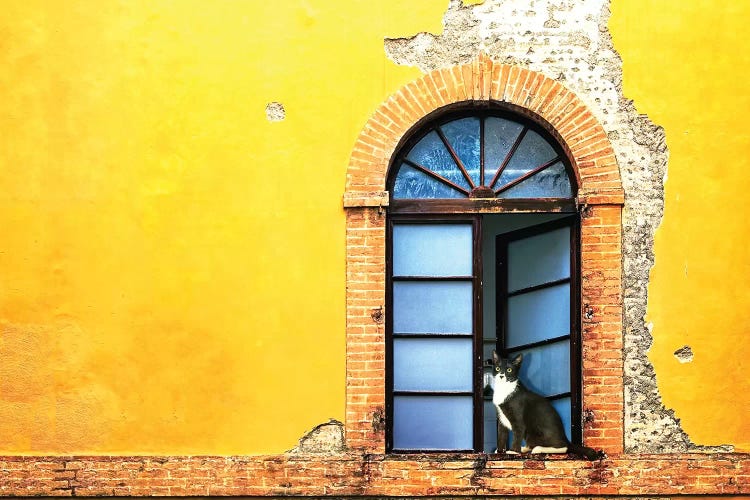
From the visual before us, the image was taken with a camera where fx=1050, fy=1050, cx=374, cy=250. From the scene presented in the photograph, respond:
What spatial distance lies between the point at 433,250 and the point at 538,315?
3.33ft

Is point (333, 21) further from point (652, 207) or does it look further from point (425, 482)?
point (425, 482)

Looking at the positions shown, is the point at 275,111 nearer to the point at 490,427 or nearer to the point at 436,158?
the point at 436,158

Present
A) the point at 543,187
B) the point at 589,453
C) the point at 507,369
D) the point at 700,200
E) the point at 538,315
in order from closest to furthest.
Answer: the point at 589,453 → the point at 700,200 → the point at 507,369 → the point at 543,187 → the point at 538,315

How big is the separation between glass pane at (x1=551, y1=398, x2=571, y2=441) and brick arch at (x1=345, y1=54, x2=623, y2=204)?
1.55 metres

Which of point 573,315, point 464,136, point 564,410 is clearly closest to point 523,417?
point 564,410

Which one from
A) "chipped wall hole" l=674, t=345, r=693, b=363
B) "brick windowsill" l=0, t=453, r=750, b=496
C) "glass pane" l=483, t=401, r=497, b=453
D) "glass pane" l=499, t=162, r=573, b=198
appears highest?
"glass pane" l=499, t=162, r=573, b=198

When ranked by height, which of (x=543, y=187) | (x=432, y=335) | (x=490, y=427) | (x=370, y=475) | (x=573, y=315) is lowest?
(x=370, y=475)

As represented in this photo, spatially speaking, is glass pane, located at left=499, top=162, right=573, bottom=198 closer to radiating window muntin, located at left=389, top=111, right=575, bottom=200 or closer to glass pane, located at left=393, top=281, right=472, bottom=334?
radiating window muntin, located at left=389, top=111, right=575, bottom=200

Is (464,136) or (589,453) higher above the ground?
(464,136)

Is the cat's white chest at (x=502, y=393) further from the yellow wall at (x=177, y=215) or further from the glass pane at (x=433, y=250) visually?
the yellow wall at (x=177, y=215)

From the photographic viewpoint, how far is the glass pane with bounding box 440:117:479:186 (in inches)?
309

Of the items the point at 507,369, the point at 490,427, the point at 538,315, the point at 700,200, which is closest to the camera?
the point at 700,200

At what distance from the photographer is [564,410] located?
779 centimetres

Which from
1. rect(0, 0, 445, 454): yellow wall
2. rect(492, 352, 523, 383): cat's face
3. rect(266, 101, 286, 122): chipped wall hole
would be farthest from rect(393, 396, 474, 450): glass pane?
rect(266, 101, 286, 122): chipped wall hole
